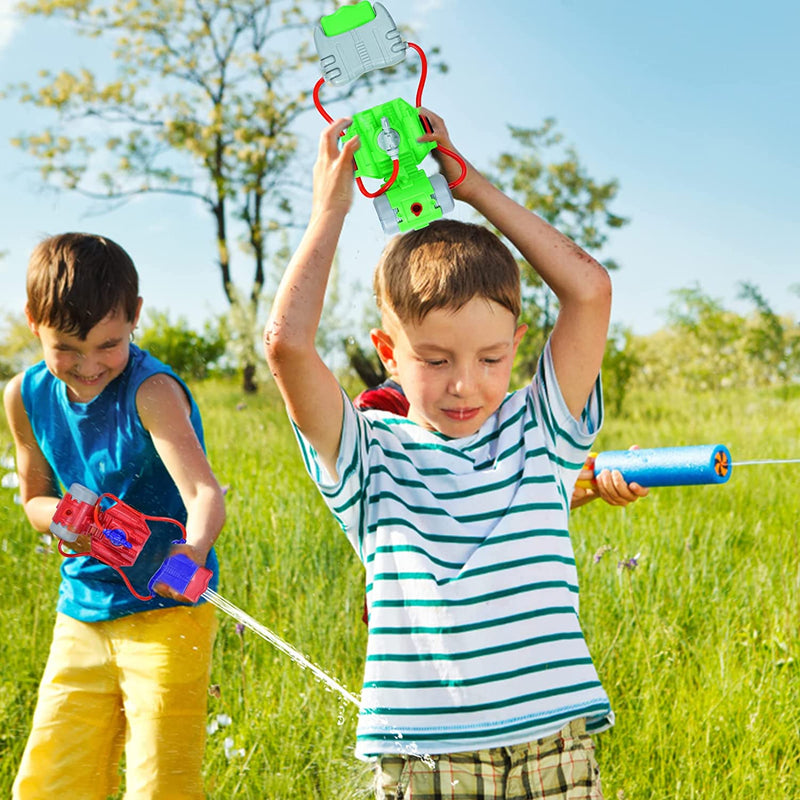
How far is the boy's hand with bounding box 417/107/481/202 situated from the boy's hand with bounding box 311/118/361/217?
4.3 inches

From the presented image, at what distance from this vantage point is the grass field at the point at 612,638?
2047mm

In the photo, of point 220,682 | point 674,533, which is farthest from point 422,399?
point 674,533

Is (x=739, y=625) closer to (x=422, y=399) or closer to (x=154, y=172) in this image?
(x=422, y=399)

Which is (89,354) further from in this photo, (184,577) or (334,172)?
(334,172)

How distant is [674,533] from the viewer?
289 centimetres

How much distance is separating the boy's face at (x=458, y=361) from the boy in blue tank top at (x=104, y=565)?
1.93ft

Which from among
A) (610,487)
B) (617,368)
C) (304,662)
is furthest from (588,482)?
(617,368)

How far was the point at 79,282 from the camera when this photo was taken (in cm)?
182

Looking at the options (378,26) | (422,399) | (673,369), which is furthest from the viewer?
(673,369)

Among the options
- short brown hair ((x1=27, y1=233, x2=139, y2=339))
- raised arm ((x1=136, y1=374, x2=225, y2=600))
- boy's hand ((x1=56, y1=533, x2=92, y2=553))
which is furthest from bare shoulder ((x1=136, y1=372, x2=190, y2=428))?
boy's hand ((x1=56, y1=533, x2=92, y2=553))

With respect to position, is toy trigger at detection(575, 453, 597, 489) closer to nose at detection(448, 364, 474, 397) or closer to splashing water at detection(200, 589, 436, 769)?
nose at detection(448, 364, 474, 397)

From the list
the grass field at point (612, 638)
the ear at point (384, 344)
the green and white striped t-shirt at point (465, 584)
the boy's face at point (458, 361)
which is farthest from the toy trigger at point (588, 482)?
the grass field at point (612, 638)

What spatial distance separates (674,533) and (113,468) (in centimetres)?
185

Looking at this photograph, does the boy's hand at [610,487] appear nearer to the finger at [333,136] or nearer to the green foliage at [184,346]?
the finger at [333,136]
